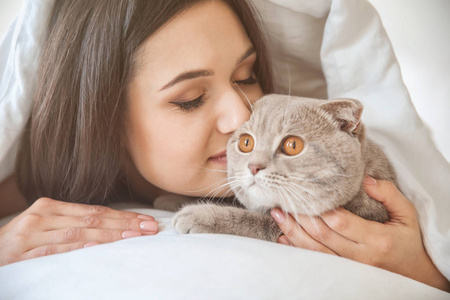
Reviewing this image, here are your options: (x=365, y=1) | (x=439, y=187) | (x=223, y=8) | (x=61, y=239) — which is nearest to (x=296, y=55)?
(x=365, y=1)

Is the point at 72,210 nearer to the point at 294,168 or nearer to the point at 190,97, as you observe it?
the point at 190,97

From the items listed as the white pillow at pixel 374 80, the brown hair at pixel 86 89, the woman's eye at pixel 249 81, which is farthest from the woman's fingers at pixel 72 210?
the white pillow at pixel 374 80

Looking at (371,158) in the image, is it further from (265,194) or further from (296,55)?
(296,55)

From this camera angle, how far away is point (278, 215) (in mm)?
948

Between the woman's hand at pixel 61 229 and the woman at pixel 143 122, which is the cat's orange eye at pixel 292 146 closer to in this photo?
the woman at pixel 143 122

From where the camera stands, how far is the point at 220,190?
1.15 m

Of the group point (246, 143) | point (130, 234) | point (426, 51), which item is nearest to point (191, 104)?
point (246, 143)

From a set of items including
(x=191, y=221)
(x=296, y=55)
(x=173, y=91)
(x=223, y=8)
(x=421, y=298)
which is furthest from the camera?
(x=296, y=55)

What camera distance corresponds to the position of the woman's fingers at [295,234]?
928mm

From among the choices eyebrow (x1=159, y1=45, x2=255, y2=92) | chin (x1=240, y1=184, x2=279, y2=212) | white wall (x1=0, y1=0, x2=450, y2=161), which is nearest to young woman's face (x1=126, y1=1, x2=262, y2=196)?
eyebrow (x1=159, y1=45, x2=255, y2=92)

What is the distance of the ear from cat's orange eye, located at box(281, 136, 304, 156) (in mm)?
124

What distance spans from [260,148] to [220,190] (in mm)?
261

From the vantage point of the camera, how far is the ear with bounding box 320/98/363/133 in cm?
89

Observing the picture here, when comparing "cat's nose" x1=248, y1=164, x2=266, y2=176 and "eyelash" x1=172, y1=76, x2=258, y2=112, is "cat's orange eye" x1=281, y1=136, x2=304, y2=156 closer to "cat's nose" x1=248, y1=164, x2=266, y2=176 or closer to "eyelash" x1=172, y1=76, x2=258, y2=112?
"cat's nose" x1=248, y1=164, x2=266, y2=176
